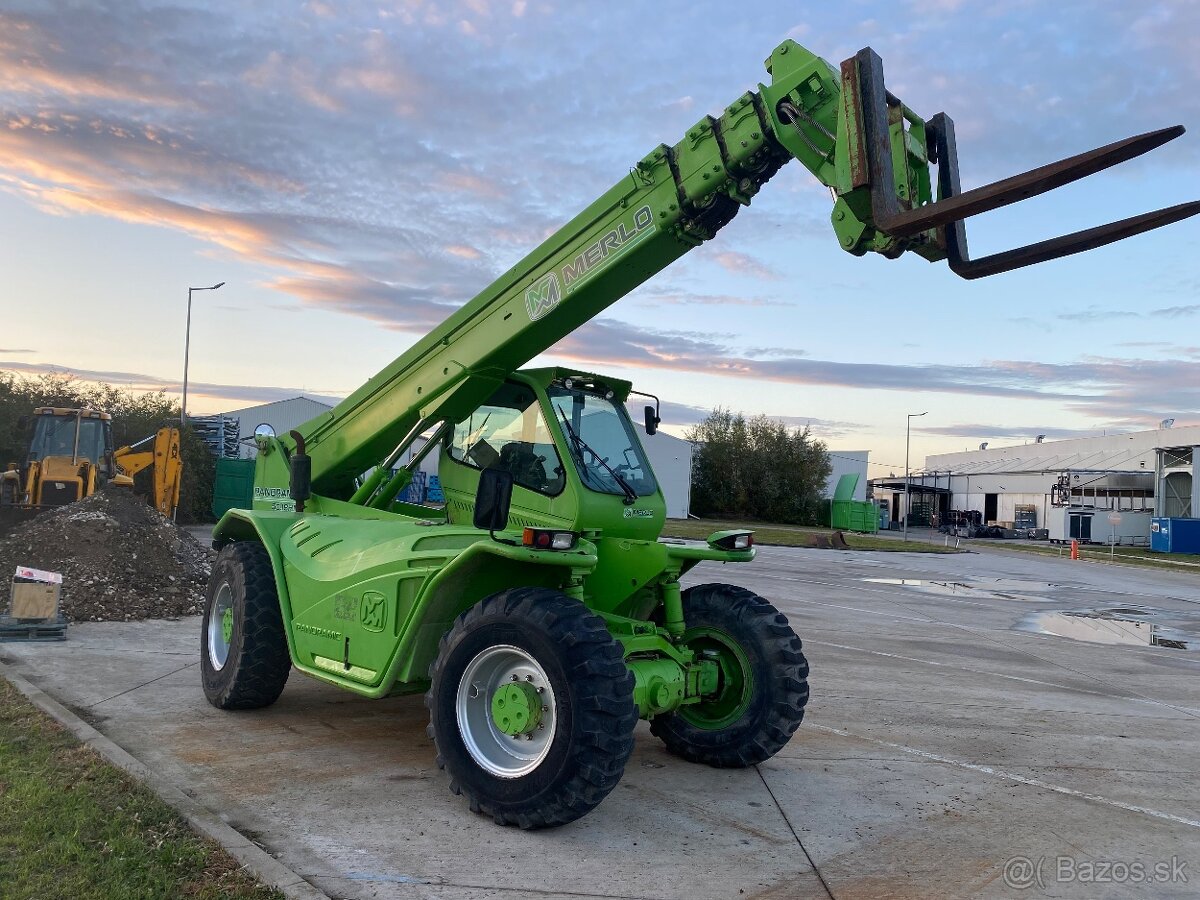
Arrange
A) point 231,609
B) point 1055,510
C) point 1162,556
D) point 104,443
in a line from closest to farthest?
point 231,609 < point 104,443 < point 1162,556 < point 1055,510

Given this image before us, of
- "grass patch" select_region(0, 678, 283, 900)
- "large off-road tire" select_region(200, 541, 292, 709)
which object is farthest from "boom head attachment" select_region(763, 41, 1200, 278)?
"large off-road tire" select_region(200, 541, 292, 709)

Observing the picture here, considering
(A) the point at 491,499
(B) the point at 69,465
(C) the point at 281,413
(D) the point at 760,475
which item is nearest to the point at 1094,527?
(D) the point at 760,475

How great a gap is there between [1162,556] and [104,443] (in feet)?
143

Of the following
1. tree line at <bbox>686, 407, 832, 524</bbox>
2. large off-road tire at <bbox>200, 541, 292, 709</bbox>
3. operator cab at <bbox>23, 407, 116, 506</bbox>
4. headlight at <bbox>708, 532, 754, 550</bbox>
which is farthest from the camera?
tree line at <bbox>686, 407, 832, 524</bbox>

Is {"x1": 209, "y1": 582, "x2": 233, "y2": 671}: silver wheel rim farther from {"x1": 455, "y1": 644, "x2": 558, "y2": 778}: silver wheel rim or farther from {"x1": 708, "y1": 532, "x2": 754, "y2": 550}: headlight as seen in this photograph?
{"x1": 708, "y1": 532, "x2": 754, "y2": 550}: headlight

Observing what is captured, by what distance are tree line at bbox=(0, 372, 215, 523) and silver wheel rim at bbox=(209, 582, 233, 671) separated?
23.2 meters

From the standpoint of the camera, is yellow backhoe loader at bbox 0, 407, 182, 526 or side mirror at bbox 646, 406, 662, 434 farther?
yellow backhoe loader at bbox 0, 407, 182, 526

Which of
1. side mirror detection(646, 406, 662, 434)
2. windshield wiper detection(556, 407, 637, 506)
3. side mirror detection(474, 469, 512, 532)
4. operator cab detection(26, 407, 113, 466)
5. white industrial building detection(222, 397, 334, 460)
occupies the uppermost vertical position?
white industrial building detection(222, 397, 334, 460)

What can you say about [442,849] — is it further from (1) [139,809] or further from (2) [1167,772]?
(2) [1167,772]

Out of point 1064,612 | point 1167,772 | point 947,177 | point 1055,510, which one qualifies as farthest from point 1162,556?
point 947,177

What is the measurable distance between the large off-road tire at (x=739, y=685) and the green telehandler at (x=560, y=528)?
0.05 feet

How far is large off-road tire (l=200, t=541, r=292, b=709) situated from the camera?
6.92 meters

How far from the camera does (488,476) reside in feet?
16.7

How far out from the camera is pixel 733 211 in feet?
18.7
